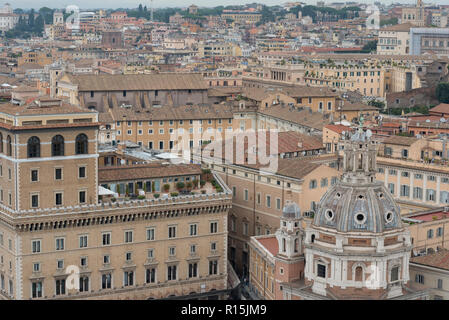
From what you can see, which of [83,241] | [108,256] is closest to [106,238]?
[108,256]

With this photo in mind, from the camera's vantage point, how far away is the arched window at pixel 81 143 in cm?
3772

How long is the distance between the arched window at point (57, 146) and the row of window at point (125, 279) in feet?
15.7

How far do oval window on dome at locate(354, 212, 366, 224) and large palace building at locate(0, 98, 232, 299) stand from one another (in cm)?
702

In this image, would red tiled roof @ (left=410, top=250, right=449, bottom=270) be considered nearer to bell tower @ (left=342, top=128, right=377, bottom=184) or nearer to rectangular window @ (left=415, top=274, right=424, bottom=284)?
rectangular window @ (left=415, top=274, right=424, bottom=284)

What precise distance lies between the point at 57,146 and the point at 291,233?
30.9 feet

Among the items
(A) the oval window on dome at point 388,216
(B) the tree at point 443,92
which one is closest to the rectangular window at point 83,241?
(A) the oval window on dome at point 388,216

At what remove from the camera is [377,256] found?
34438 mm

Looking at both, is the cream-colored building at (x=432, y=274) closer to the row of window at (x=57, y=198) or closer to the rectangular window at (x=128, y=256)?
the rectangular window at (x=128, y=256)

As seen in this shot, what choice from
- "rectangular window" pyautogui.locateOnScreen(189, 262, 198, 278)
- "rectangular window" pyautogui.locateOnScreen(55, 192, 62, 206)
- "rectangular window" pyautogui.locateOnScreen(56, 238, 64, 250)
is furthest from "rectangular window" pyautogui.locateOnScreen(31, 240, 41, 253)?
"rectangular window" pyautogui.locateOnScreen(189, 262, 198, 278)

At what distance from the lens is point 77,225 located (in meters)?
37.2

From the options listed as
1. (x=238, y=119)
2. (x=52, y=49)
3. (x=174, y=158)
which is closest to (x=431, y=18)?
(x=52, y=49)

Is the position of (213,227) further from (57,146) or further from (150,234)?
(57,146)
